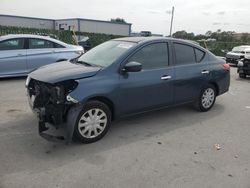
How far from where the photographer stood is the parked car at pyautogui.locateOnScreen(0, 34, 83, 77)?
9609 mm

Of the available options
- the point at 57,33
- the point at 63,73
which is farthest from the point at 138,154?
the point at 57,33

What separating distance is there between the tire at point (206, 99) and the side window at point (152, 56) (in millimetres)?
1375

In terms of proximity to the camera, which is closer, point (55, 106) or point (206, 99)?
point (55, 106)

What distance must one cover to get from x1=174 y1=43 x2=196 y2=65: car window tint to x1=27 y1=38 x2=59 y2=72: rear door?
17.8ft

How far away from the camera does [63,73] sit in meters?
4.80

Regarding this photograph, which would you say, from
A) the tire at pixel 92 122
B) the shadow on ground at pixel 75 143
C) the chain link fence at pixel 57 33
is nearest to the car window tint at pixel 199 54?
the shadow on ground at pixel 75 143

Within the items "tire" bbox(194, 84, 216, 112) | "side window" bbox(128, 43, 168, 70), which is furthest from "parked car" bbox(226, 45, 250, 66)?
"side window" bbox(128, 43, 168, 70)

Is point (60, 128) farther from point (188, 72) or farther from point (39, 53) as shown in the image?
point (39, 53)

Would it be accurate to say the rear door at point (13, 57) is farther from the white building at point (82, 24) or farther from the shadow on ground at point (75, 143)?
the white building at point (82, 24)

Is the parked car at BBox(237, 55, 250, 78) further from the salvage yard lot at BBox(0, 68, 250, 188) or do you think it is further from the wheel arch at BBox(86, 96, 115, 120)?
the wheel arch at BBox(86, 96, 115, 120)

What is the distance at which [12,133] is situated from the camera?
513 cm

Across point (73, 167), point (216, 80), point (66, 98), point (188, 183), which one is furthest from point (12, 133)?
point (216, 80)

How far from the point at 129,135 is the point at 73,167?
4.84 feet

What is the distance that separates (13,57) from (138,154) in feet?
21.8
